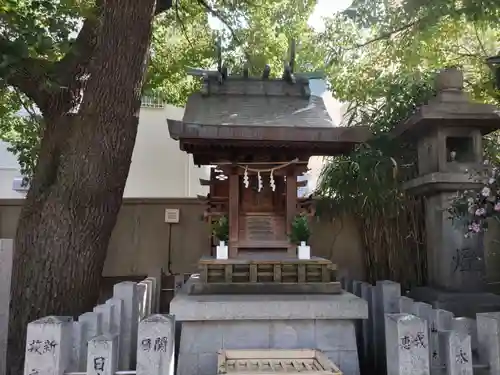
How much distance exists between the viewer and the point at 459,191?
5598 mm

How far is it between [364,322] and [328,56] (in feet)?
17.9

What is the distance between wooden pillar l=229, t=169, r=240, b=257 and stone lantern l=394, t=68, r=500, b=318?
244cm

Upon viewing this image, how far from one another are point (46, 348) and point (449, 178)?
4.81 m

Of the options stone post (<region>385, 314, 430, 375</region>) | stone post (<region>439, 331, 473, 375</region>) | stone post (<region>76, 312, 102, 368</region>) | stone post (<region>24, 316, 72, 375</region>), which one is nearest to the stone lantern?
stone post (<region>439, 331, 473, 375</region>)

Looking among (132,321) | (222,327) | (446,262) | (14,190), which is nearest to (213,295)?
(222,327)

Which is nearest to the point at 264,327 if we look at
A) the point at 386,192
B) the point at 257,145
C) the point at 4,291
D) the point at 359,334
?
the point at 359,334

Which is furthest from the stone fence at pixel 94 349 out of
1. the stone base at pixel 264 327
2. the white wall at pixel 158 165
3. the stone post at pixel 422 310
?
the white wall at pixel 158 165

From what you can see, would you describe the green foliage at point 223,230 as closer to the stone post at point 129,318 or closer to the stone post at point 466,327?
the stone post at point 129,318

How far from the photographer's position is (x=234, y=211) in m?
5.50

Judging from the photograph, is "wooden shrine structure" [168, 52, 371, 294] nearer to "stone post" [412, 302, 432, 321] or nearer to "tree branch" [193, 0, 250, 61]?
"stone post" [412, 302, 432, 321]

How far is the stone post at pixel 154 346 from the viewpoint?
322cm

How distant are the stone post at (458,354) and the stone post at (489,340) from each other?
24 centimetres

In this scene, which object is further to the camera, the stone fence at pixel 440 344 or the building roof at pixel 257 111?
the building roof at pixel 257 111

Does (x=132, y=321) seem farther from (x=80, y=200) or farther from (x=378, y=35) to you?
(x=378, y=35)
